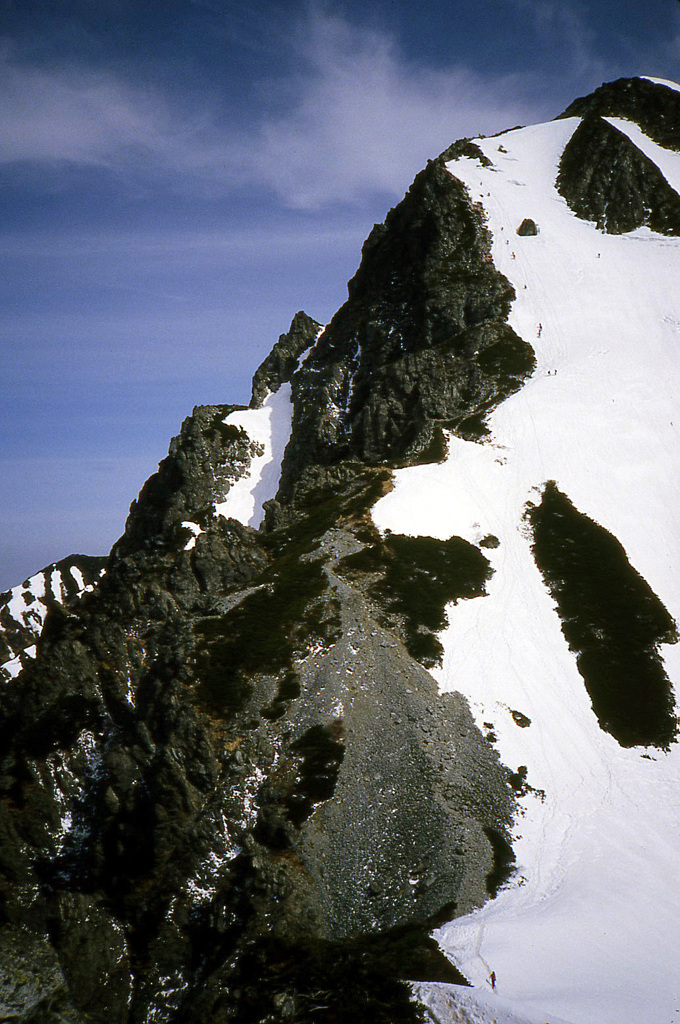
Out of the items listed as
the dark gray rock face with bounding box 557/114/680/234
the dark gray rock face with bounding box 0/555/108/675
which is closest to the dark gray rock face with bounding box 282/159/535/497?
the dark gray rock face with bounding box 557/114/680/234

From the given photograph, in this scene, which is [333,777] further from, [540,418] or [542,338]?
[542,338]

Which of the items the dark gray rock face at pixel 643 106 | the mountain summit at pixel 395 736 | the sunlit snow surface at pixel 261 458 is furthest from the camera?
the dark gray rock face at pixel 643 106

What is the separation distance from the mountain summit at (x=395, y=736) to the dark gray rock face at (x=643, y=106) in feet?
→ 166

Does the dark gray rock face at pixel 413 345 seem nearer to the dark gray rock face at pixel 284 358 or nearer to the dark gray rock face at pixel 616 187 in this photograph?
the dark gray rock face at pixel 284 358

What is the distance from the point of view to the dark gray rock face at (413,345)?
7219 centimetres

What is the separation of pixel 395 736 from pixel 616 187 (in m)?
93.4

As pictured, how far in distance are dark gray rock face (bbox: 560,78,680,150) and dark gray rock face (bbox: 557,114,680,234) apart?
9006 millimetres

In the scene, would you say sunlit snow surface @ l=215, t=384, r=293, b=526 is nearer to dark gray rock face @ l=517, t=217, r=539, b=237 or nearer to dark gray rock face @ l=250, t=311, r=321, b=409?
dark gray rock face @ l=250, t=311, r=321, b=409

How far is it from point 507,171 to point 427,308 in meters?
40.5


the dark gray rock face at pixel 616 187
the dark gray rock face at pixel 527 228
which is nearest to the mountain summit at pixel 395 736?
the dark gray rock face at pixel 527 228

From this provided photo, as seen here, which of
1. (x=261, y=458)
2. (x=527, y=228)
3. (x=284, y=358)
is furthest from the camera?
(x=284, y=358)

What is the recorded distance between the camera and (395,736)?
3916cm

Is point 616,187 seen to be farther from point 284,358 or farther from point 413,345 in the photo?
point 284,358

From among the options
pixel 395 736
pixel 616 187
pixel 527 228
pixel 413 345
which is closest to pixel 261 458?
pixel 413 345
